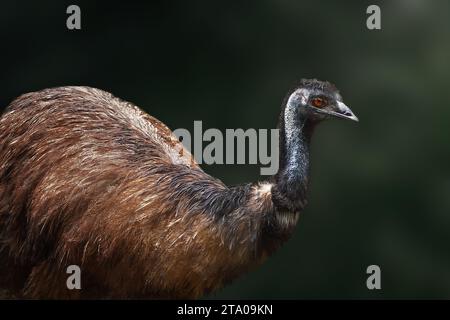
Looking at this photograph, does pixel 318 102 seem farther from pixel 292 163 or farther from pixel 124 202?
pixel 124 202

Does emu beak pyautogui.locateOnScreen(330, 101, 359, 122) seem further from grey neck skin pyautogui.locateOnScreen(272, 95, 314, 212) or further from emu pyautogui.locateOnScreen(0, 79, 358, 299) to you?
grey neck skin pyautogui.locateOnScreen(272, 95, 314, 212)

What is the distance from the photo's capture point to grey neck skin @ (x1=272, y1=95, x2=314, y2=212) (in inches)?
200

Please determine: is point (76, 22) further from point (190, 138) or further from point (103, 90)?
point (190, 138)

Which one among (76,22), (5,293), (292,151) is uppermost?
(76,22)

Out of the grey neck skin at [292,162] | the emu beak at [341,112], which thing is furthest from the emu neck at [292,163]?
the emu beak at [341,112]

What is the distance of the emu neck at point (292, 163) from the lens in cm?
508

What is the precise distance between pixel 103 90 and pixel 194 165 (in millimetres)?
754

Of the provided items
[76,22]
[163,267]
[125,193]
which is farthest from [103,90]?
[163,267]

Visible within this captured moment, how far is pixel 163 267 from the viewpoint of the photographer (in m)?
5.18

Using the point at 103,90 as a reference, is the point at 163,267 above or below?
below

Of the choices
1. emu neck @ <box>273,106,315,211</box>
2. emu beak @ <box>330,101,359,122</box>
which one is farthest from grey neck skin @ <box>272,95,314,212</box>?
emu beak @ <box>330,101,359,122</box>

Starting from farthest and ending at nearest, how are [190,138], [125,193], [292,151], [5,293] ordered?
1. [190,138]
2. [5,293]
3. [125,193]
4. [292,151]

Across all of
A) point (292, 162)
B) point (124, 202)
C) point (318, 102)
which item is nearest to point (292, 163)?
point (292, 162)

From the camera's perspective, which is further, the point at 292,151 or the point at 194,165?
the point at 194,165
